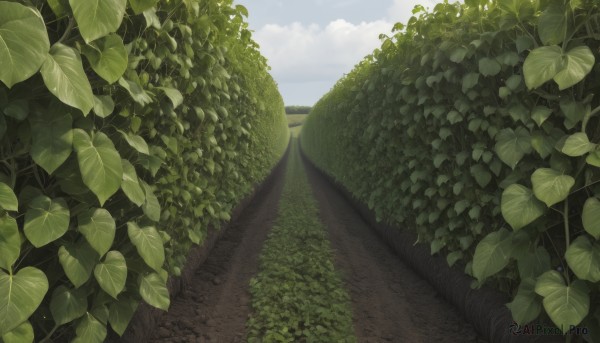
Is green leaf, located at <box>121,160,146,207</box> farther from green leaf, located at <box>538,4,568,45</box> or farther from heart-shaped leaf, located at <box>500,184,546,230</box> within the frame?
green leaf, located at <box>538,4,568,45</box>

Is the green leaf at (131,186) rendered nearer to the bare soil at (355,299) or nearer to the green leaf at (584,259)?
the bare soil at (355,299)

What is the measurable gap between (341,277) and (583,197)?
2.97 m

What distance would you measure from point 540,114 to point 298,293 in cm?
304

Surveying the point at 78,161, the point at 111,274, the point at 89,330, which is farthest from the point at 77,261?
the point at 78,161

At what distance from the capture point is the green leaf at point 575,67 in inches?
86.5

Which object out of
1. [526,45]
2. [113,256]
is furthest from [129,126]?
[526,45]

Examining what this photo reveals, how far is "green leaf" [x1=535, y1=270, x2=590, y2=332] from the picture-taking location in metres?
2.18

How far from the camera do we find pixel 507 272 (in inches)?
117

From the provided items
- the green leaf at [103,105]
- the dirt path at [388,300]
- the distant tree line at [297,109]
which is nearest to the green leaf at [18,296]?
the green leaf at [103,105]

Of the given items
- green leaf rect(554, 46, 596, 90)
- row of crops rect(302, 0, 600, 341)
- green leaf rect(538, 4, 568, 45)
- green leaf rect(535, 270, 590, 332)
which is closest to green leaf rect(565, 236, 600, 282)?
row of crops rect(302, 0, 600, 341)

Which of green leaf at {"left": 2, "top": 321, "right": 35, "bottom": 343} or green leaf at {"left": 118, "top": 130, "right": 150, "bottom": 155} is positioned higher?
green leaf at {"left": 118, "top": 130, "right": 150, "bottom": 155}

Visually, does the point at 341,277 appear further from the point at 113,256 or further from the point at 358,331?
the point at 113,256

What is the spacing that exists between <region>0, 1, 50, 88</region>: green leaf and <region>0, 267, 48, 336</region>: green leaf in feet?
3.16

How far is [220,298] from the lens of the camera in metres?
4.23
